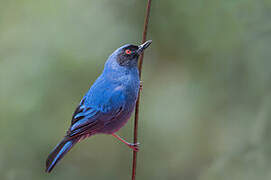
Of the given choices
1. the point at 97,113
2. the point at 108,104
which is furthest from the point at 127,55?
the point at 97,113

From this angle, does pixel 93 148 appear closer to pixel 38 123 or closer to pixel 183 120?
pixel 38 123

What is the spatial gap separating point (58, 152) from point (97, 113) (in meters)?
0.70

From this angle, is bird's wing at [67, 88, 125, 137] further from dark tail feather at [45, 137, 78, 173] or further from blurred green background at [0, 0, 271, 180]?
blurred green background at [0, 0, 271, 180]

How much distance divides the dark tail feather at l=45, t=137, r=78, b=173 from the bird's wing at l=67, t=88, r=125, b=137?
0.64ft

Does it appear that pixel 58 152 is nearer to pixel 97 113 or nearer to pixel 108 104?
pixel 97 113

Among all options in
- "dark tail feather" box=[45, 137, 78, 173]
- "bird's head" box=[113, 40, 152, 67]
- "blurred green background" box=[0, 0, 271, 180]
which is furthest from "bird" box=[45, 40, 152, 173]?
"blurred green background" box=[0, 0, 271, 180]

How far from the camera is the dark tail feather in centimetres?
301

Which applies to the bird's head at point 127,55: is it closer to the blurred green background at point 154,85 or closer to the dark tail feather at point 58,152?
the dark tail feather at point 58,152

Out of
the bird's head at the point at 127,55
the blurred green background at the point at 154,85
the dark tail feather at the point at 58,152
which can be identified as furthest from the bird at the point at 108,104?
the blurred green background at the point at 154,85

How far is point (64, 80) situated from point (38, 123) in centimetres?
A: 72

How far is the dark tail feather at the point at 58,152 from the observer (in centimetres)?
301

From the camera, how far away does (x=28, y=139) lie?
5.35 m

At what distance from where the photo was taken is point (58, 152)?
3.24 meters

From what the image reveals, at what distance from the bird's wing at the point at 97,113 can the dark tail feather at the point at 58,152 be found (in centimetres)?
19
